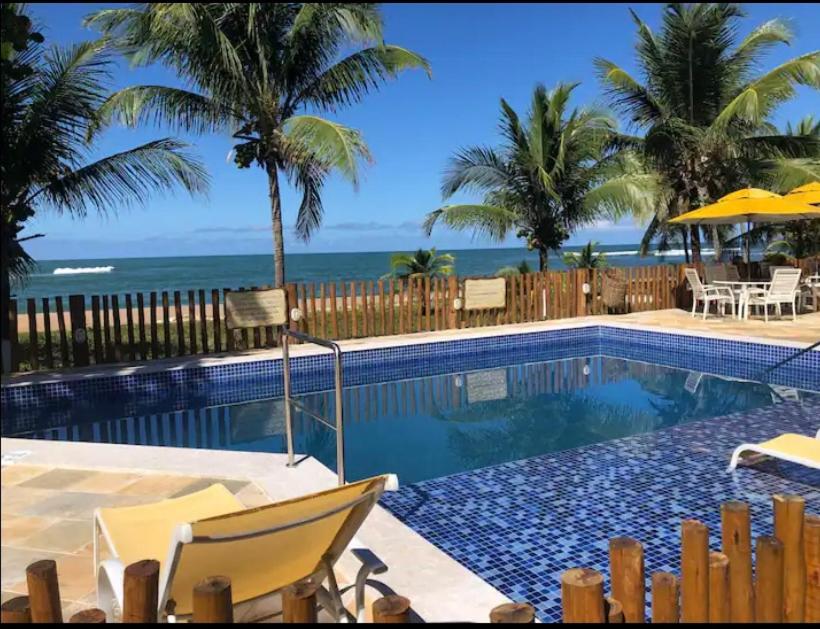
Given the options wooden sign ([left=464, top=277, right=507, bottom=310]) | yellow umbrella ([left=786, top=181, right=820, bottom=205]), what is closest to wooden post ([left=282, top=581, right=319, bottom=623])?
wooden sign ([left=464, top=277, right=507, bottom=310])

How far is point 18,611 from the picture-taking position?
1237 millimetres

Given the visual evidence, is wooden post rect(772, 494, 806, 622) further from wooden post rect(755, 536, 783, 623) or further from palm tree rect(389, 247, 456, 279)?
palm tree rect(389, 247, 456, 279)

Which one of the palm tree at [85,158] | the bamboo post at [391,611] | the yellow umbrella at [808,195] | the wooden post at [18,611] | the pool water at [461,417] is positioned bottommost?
the pool water at [461,417]

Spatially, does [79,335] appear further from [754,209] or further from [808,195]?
[808,195]

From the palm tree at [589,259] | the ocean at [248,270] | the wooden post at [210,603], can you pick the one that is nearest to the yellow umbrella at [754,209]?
the palm tree at [589,259]

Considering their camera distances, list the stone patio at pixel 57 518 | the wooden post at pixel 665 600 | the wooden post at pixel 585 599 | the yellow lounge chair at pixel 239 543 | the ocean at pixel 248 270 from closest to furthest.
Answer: the stone patio at pixel 57 518 < the wooden post at pixel 585 599 < the wooden post at pixel 665 600 < the yellow lounge chair at pixel 239 543 < the ocean at pixel 248 270

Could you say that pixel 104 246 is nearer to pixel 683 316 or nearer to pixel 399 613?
pixel 399 613

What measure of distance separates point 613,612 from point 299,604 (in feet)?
2.43

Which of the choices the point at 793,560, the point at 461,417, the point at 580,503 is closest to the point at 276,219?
the point at 461,417

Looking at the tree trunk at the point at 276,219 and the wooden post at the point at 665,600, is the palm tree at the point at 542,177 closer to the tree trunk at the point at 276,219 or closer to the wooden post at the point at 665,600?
the tree trunk at the point at 276,219

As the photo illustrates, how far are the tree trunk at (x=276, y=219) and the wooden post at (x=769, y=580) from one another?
10.4 metres

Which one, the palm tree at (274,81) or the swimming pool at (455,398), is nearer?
the swimming pool at (455,398)

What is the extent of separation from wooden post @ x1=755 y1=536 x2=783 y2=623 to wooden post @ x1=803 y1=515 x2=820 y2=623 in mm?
110

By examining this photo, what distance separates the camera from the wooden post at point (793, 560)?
1.88m
